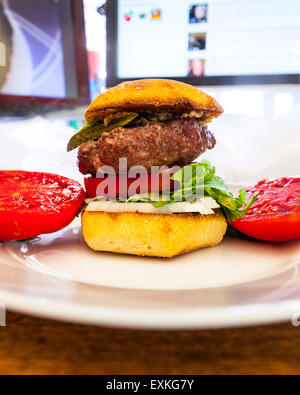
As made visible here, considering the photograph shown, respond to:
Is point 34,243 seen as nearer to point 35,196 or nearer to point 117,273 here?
point 35,196

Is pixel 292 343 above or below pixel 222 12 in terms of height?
below

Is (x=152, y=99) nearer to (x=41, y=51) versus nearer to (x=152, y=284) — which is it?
(x=152, y=284)

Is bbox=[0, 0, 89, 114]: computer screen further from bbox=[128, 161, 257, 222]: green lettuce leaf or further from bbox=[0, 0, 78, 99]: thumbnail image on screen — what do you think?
bbox=[128, 161, 257, 222]: green lettuce leaf

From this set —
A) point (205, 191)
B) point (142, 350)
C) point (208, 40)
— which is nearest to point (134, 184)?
point (205, 191)

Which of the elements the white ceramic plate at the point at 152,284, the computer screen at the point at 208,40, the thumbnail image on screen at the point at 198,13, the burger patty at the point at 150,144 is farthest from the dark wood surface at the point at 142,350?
the thumbnail image on screen at the point at 198,13

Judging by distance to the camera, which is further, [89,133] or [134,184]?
[89,133]

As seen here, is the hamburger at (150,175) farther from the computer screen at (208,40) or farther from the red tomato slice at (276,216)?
the computer screen at (208,40)
